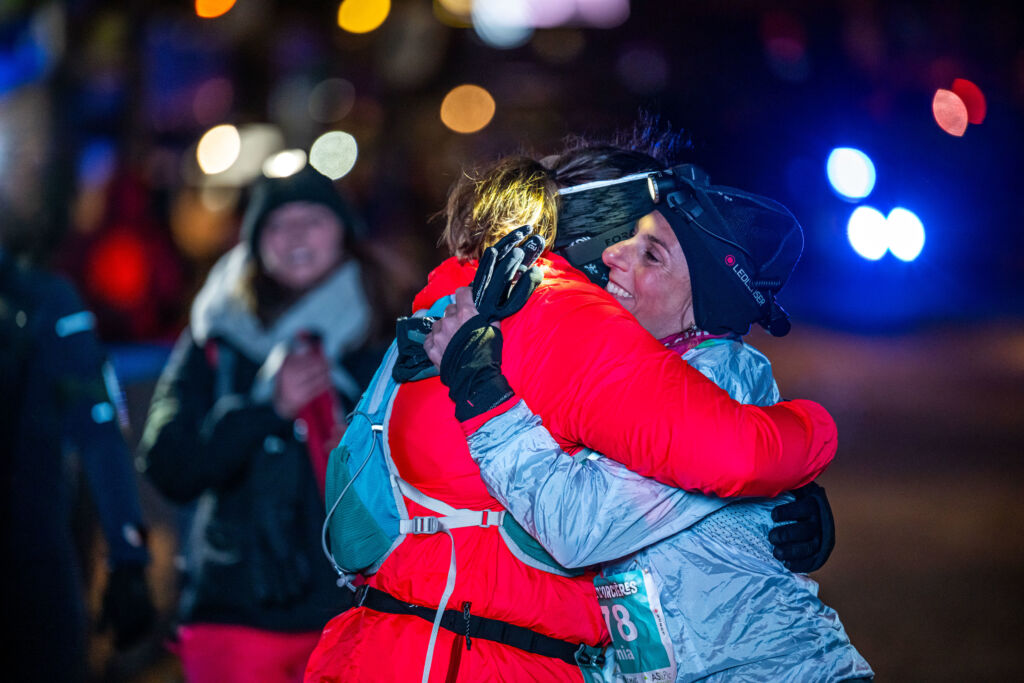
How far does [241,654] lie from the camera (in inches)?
141

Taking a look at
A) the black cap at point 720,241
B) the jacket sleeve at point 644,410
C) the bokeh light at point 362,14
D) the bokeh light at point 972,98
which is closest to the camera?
the jacket sleeve at point 644,410

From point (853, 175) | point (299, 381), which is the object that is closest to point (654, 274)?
point (299, 381)

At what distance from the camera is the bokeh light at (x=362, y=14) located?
80.4 feet

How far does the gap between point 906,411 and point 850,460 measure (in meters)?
2.59

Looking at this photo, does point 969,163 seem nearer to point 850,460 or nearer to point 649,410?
point 850,460

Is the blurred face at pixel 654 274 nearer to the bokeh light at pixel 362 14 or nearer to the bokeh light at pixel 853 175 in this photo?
the bokeh light at pixel 853 175

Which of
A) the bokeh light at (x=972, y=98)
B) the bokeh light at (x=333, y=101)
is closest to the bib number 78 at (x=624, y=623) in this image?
the bokeh light at (x=972, y=98)

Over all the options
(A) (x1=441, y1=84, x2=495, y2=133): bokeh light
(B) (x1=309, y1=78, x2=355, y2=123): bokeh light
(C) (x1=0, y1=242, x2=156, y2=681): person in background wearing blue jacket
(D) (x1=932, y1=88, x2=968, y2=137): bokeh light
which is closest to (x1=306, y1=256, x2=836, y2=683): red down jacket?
Answer: (C) (x1=0, y1=242, x2=156, y2=681): person in background wearing blue jacket

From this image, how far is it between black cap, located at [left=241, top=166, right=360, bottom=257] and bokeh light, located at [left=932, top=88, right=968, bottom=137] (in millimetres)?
16795

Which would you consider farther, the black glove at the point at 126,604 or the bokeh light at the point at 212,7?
the bokeh light at the point at 212,7

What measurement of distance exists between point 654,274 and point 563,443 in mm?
542

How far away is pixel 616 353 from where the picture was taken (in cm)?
204

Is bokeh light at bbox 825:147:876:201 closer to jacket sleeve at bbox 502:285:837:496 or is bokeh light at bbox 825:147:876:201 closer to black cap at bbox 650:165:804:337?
black cap at bbox 650:165:804:337

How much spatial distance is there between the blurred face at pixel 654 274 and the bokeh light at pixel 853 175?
1549 centimetres
